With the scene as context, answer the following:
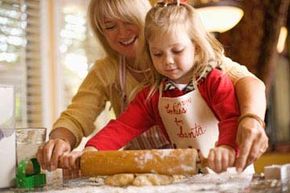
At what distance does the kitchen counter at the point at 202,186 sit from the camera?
2.53 ft

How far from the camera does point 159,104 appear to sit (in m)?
1.18

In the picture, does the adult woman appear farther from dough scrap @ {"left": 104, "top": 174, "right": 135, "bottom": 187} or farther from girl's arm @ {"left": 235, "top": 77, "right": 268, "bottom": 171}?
dough scrap @ {"left": 104, "top": 174, "right": 135, "bottom": 187}

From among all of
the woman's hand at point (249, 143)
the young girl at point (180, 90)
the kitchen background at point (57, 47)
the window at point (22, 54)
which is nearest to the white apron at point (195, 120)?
the young girl at point (180, 90)

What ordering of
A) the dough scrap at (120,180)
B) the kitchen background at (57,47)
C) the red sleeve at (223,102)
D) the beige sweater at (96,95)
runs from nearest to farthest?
the dough scrap at (120,180)
the red sleeve at (223,102)
the beige sweater at (96,95)
the kitchen background at (57,47)

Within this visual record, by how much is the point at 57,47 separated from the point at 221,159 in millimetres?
2345

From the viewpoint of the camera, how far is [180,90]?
3.81ft

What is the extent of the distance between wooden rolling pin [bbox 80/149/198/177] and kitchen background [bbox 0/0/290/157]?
1.64m

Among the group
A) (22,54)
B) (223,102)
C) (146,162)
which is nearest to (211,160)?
(146,162)

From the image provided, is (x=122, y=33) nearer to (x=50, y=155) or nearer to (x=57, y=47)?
(x=50, y=155)

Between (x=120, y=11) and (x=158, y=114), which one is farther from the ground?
(x=120, y=11)

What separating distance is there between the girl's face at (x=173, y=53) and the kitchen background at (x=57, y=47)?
4.71 ft

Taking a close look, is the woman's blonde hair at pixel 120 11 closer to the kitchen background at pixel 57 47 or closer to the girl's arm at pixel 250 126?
the girl's arm at pixel 250 126

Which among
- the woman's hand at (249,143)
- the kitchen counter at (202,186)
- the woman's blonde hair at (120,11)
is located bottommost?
the kitchen counter at (202,186)

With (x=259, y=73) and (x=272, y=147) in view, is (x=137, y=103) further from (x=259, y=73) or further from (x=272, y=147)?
(x=272, y=147)
